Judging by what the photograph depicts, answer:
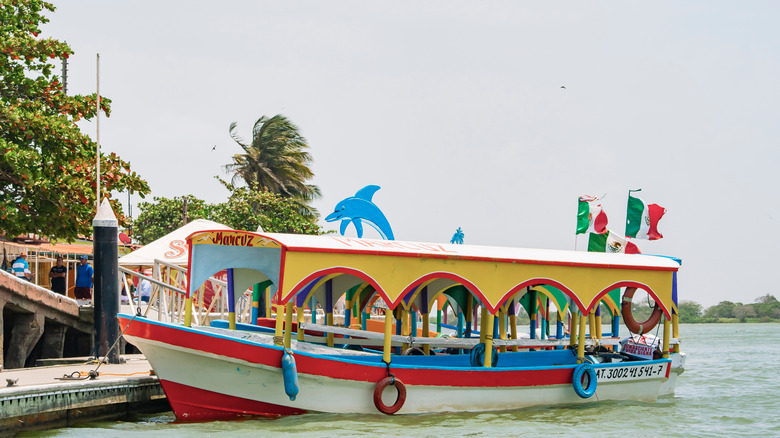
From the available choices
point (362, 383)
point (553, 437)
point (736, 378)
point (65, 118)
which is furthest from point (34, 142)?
point (736, 378)

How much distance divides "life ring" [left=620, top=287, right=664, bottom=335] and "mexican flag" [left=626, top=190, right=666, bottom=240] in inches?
78.6

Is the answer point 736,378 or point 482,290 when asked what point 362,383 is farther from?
point 736,378

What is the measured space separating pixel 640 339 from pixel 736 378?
7.18 metres

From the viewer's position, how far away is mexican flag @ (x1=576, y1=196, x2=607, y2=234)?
16906 mm

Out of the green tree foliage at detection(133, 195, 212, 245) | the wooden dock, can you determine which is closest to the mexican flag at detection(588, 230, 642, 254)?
the wooden dock

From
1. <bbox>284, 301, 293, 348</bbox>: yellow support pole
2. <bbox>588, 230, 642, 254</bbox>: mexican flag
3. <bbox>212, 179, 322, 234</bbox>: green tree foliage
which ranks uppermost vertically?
<bbox>212, 179, 322, 234</bbox>: green tree foliage

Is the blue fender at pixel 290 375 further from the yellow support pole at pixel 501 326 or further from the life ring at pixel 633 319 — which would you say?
the life ring at pixel 633 319

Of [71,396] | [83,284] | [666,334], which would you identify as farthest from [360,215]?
[83,284]

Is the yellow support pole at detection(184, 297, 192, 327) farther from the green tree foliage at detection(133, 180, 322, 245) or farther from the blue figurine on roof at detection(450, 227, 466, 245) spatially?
the green tree foliage at detection(133, 180, 322, 245)

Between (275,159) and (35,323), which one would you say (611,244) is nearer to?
(35,323)

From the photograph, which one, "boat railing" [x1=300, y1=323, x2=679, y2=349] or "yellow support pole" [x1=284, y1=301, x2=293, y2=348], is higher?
"yellow support pole" [x1=284, y1=301, x2=293, y2=348]

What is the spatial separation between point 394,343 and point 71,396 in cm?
474

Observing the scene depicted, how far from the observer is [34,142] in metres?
18.0

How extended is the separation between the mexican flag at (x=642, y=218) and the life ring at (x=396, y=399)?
6.71m
